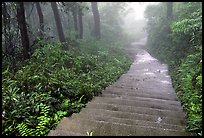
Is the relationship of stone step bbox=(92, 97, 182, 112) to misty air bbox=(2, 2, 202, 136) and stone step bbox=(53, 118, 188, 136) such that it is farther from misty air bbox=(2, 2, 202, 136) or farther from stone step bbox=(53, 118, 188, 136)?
stone step bbox=(53, 118, 188, 136)

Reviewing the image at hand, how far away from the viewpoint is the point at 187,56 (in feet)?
39.4

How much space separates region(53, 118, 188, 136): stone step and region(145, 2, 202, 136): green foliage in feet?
2.21

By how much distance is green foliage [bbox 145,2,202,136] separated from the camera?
6.33 m

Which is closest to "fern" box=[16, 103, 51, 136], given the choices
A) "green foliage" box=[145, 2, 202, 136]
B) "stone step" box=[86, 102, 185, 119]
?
"stone step" box=[86, 102, 185, 119]

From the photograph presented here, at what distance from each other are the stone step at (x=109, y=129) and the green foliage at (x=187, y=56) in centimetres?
67

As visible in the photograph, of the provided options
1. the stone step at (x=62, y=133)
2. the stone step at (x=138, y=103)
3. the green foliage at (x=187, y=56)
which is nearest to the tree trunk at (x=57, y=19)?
the green foliage at (x=187, y=56)

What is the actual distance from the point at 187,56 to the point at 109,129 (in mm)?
8313

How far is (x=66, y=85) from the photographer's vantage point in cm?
739

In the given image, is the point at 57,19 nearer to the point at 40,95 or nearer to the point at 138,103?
the point at 138,103

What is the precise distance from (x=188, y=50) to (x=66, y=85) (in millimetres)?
8577

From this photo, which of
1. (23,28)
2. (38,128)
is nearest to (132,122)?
(38,128)

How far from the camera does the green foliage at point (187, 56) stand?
20.8 ft

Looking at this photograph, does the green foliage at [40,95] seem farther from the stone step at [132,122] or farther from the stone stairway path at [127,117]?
the stone step at [132,122]

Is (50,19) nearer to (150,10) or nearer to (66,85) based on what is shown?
(150,10)
